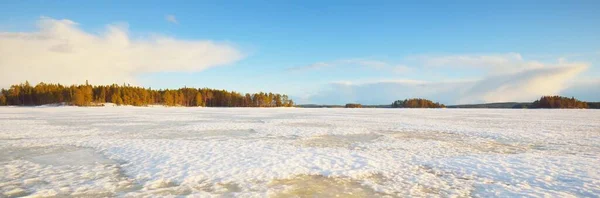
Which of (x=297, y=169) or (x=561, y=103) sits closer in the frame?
(x=297, y=169)

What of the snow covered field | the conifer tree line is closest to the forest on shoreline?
the conifer tree line

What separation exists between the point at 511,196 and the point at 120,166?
332 inches

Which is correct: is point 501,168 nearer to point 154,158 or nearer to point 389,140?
point 389,140

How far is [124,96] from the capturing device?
9831 cm

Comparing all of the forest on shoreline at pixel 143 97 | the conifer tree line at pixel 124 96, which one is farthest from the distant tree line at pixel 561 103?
the conifer tree line at pixel 124 96

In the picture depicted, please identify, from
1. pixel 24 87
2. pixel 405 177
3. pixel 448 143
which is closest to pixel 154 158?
pixel 405 177

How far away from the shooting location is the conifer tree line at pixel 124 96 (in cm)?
9525

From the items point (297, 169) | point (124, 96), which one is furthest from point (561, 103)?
point (124, 96)

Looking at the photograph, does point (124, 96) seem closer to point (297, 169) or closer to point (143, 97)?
point (143, 97)

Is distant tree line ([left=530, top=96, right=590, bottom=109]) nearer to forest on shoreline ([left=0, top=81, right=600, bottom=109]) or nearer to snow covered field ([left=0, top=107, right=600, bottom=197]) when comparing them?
forest on shoreline ([left=0, top=81, right=600, bottom=109])

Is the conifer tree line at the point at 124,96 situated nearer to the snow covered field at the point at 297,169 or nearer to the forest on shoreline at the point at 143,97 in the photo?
the forest on shoreline at the point at 143,97

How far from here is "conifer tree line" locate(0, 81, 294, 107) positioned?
9525 centimetres

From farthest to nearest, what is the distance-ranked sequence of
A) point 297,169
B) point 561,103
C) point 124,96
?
1. point 124,96
2. point 561,103
3. point 297,169

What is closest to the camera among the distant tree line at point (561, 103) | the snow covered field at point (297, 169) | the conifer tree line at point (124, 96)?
the snow covered field at point (297, 169)
